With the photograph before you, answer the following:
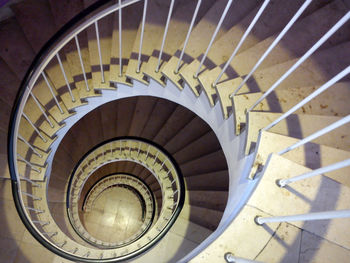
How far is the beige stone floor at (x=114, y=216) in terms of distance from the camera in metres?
10.2

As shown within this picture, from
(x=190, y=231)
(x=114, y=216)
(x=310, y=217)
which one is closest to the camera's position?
(x=310, y=217)

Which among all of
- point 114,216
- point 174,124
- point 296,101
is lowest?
point 114,216

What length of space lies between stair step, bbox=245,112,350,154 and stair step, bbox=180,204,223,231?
11.6 feet

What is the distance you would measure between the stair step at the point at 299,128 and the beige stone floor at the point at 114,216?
8948 millimetres

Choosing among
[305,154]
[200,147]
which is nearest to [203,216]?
[200,147]

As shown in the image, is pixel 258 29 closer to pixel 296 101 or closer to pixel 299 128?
pixel 296 101

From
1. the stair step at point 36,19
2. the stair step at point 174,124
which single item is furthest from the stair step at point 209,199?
the stair step at point 36,19

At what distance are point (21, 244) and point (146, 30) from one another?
4453 mm

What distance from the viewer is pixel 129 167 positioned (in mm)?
11281

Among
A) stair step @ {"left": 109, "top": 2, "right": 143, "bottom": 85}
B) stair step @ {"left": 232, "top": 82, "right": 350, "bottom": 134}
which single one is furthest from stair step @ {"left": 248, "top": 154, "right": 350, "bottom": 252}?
stair step @ {"left": 109, "top": 2, "right": 143, "bottom": 85}

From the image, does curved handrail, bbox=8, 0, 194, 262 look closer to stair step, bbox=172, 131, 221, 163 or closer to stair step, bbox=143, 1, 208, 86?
stair step, bbox=143, 1, 208, 86

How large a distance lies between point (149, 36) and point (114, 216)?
8398 mm

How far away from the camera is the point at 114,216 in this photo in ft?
34.7

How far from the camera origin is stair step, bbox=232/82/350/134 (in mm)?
2957
